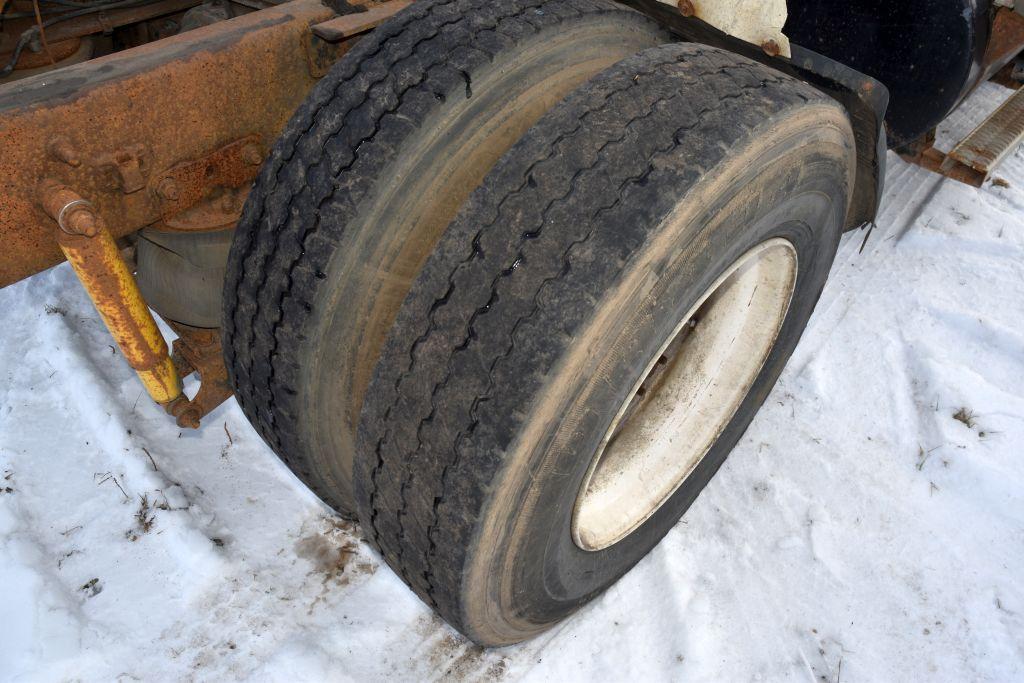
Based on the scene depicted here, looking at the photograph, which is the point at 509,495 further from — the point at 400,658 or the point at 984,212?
the point at 984,212

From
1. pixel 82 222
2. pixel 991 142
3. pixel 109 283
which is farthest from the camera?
pixel 991 142

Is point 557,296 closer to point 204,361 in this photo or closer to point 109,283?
point 109,283

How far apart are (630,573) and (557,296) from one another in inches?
55.2

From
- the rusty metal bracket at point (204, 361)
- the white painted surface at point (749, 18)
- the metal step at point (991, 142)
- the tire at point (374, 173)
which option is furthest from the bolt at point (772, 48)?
the metal step at point (991, 142)

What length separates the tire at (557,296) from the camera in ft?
4.77

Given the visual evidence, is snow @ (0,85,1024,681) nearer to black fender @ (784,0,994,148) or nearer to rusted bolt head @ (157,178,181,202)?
black fender @ (784,0,994,148)

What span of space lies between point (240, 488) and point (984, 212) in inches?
141

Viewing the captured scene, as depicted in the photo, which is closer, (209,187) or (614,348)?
(614,348)

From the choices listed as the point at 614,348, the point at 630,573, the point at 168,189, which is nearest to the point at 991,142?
the point at 630,573

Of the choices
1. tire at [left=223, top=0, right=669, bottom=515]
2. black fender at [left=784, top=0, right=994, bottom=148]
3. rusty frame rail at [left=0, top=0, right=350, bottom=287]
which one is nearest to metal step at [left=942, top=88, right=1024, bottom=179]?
black fender at [left=784, top=0, right=994, bottom=148]

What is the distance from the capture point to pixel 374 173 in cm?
167

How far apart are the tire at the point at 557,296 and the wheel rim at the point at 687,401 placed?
0.48 metres

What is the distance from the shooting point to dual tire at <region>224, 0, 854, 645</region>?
1472 mm

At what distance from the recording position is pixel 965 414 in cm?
299
